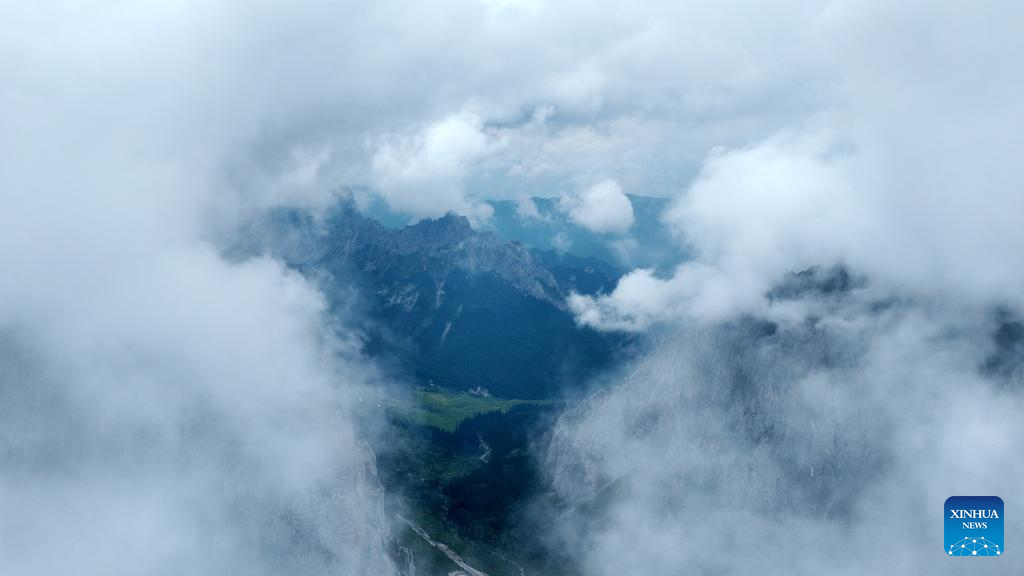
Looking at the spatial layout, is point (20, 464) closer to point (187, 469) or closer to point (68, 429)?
point (68, 429)

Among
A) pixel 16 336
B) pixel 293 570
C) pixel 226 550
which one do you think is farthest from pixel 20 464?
pixel 293 570

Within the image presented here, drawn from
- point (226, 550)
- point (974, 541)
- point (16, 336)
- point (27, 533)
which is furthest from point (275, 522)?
point (974, 541)

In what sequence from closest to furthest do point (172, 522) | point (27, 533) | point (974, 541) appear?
point (974, 541) → point (27, 533) → point (172, 522)

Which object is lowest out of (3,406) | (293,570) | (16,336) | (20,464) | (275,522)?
(293,570)

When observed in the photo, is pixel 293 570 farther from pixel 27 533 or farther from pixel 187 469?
pixel 27 533

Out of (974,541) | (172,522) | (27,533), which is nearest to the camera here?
(974,541)

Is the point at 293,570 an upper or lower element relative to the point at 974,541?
lower

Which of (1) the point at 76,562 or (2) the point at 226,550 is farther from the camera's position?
(2) the point at 226,550
